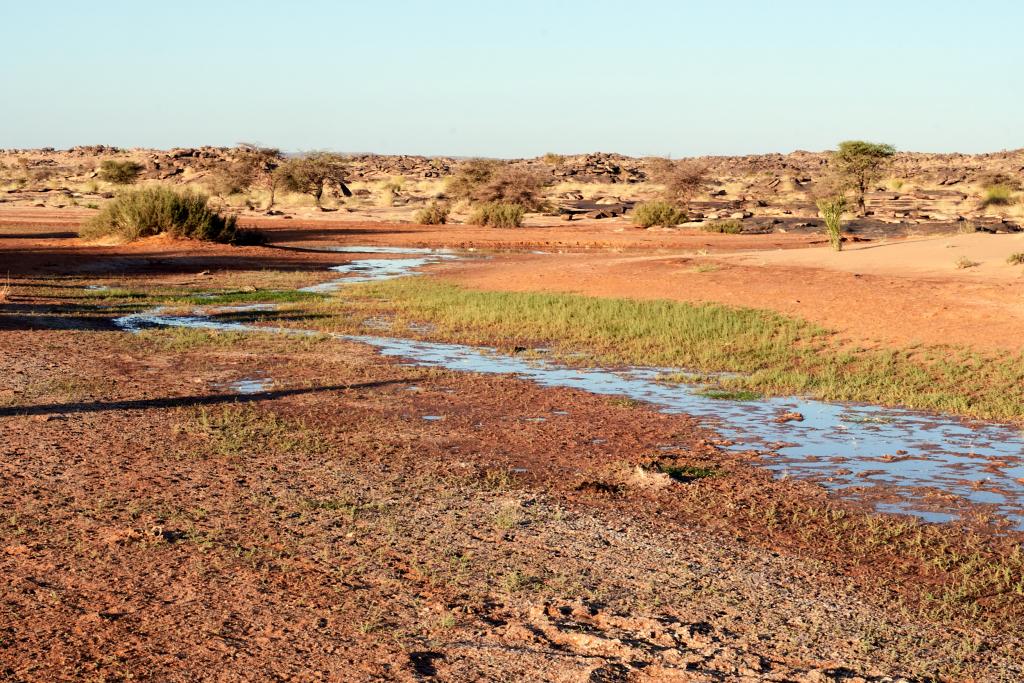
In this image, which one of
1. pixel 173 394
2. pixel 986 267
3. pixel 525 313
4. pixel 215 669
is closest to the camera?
pixel 215 669

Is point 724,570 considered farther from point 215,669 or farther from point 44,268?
point 44,268

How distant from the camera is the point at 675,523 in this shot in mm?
6988

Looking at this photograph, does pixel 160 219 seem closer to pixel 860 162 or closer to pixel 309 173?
pixel 309 173

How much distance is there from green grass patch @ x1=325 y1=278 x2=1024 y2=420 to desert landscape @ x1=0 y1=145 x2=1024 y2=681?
0.07 meters

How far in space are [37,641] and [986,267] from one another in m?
18.7

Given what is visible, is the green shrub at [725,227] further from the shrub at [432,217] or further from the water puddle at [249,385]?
the water puddle at [249,385]

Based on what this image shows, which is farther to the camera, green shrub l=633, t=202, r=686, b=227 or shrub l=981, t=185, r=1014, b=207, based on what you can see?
shrub l=981, t=185, r=1014, b=207

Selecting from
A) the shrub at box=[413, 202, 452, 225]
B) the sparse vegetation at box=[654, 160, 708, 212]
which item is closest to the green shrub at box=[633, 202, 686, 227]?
the shrub at box=[413, 202, 452, 225]

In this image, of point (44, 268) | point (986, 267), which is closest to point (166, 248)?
point (44, 268)

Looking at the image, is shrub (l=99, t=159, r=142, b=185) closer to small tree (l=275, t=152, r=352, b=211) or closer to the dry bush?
small tree (l=275, t=152, r=352, b=211)

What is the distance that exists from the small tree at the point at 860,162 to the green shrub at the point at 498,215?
19.2 metres

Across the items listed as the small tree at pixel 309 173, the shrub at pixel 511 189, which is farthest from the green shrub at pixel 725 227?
the small tree at pixel 309 173

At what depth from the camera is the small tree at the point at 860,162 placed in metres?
57.5

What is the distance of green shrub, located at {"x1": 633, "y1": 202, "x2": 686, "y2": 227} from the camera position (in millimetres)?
45938
